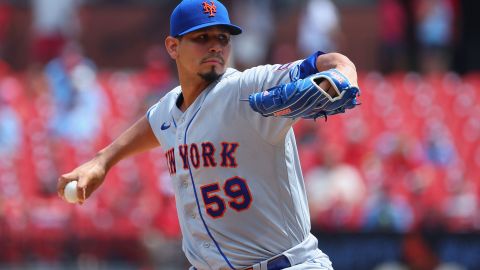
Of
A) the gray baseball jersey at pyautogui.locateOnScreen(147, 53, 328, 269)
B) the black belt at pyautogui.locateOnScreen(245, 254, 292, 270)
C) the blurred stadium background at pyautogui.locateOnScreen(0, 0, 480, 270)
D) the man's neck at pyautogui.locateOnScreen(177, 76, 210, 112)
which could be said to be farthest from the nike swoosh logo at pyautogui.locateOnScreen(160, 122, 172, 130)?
the blurred stadium background at pyautogui.locateOnScreen(0, 0, 480, 270)

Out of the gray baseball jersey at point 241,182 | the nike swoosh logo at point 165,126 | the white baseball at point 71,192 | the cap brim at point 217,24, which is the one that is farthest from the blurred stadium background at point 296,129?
the cap brim at point 217,24

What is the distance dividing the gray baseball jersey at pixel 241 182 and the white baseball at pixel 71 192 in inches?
22.6

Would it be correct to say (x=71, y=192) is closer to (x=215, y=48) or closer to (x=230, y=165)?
(x=230, y=165)

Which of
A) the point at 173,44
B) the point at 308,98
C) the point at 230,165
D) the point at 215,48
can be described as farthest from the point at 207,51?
the point at 308,98

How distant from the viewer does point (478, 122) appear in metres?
11.4

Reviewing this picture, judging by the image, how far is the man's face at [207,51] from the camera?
4.21 meters

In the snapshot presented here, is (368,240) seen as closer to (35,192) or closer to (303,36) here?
(35,192)

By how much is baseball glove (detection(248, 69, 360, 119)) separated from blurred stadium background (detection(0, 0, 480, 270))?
4.56 m

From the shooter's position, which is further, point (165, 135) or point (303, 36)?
point (303, 36)

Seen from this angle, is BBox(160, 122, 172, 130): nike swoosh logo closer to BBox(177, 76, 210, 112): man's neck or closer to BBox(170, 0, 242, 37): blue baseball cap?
BBox(177, 76, 210, 112): man's neck

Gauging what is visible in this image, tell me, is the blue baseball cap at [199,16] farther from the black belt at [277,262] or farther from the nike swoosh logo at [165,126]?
the black belt at [277,262]

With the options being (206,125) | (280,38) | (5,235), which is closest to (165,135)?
(206,125)

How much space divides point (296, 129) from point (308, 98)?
23.1 feet

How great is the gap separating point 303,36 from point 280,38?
1609 mm
